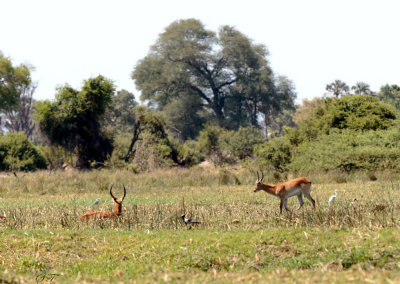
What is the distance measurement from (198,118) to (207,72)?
16.8 feet

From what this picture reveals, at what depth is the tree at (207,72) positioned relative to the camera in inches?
2296

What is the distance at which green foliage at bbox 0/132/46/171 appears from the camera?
129ft

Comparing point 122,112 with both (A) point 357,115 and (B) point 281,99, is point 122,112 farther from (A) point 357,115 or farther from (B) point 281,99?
(A) point 357,115

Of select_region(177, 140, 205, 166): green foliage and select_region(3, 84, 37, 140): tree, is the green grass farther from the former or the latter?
select_region(3, 84, 37, 140): tree

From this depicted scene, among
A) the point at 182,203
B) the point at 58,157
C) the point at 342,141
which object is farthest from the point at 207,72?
the point at 182,203

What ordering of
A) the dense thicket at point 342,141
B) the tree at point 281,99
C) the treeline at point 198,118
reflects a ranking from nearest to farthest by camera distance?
the dense thicket at point 342,141, the treeline at point 198,118, the tree at point 281,99

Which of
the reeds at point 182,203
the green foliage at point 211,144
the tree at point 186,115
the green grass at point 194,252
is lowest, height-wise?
the green grass at point 194,252

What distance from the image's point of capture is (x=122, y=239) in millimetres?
9859

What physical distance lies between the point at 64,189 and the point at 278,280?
16171mm

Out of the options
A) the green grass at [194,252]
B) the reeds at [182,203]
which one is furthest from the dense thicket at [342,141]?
the green grass at [194,252]

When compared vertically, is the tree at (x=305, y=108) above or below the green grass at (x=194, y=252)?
above

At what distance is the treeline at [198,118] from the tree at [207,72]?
11cm

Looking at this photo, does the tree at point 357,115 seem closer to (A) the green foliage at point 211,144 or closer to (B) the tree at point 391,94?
(A) the green foliage at point 211,144

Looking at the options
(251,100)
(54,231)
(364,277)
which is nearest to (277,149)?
(54,231)
